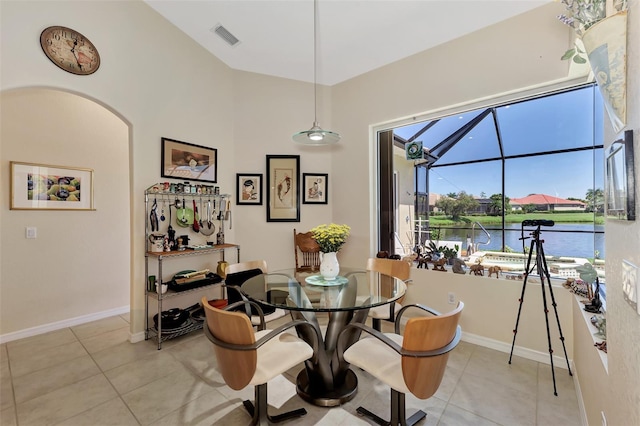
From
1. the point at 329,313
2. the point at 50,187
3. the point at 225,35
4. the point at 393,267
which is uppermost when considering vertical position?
the point at 225,35

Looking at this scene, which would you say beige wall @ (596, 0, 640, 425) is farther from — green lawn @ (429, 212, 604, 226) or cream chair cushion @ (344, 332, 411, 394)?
green lawn @ (429, 212, 604, 226)

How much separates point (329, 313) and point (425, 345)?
0.85 m

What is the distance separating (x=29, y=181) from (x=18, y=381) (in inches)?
79.1

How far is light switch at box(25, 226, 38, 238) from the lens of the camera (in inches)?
115

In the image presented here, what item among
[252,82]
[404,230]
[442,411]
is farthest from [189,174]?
[442,411]

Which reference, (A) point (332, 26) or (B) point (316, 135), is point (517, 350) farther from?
(A) point (332, 26)

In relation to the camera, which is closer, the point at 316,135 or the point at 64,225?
the point at 316,135

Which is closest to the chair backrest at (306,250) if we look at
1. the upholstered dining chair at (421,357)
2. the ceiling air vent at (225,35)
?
the upholstered dining chair at (421,357)

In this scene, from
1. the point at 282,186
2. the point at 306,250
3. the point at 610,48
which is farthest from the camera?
the point at 282,186

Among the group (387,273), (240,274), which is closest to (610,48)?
(387,273)

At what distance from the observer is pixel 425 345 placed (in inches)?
52.7

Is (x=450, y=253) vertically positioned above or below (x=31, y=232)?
below

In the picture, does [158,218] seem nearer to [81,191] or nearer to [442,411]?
[81,191]

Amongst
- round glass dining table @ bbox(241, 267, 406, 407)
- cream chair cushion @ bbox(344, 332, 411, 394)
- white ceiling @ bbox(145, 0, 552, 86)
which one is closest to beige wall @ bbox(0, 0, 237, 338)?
white ceiling @ bbox(145, 0, 552, 86)
